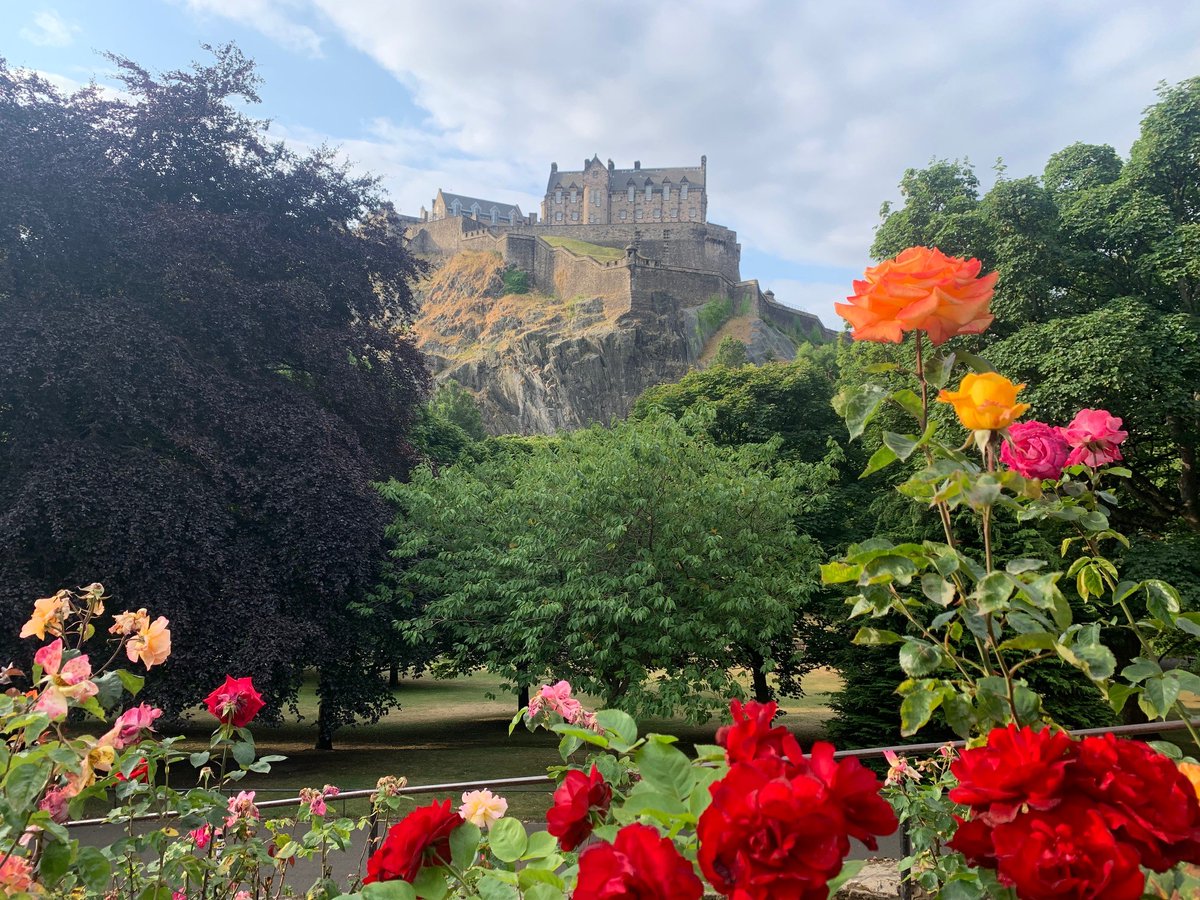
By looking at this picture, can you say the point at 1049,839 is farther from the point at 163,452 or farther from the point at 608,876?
the point at 163,452

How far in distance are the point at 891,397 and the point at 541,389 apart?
58133 millimetres

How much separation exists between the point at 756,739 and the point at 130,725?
1.82 m

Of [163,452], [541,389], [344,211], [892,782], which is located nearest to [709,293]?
[541,389]

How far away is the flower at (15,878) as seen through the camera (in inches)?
66.6

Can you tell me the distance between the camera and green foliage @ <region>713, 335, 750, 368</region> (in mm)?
54719

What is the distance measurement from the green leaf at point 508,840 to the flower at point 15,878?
Result: 3.29ft

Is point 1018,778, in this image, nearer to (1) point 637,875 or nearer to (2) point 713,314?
(1) point 637,875

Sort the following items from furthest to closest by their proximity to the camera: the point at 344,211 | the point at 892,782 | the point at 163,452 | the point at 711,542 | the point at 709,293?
1. the point at 709,293
2. the point at 344,211
3. the point at 163,452
4. the point at 711,542
5. the point at 892,782

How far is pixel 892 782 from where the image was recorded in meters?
3.19

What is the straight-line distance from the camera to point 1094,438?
179cm

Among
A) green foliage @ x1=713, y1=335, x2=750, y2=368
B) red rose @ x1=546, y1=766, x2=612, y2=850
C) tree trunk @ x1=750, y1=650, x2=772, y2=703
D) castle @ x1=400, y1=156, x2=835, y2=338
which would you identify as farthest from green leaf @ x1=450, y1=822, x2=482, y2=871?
castle @ x1=400, y1=156, x2=835, y2=338

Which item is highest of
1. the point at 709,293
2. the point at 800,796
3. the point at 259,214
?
the point at 709,293

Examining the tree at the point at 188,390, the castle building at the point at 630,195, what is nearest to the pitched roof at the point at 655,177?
the castle building at the point at 630,195

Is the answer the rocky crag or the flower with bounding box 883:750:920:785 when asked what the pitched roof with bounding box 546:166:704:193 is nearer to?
the rocky crag
